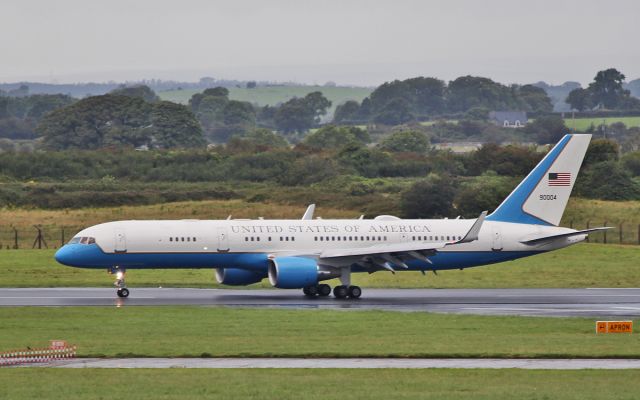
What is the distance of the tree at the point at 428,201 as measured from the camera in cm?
8856

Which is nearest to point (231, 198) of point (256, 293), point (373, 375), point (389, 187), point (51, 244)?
point (389, 187)

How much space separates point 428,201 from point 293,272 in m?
40.0

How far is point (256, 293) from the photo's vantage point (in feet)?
178

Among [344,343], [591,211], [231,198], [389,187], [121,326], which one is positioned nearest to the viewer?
[344,343]

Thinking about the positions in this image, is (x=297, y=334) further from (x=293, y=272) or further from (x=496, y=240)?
(x=496, y=240)

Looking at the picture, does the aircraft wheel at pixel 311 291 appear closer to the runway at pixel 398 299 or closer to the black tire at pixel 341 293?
the runway at pixel 398 299

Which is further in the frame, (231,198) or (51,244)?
(231,198)

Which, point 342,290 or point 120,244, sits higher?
point 120,244

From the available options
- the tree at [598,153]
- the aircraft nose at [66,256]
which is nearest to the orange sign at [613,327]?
the aircraft nose at [66,256]

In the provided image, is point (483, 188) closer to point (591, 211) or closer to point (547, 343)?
point (591, 211)

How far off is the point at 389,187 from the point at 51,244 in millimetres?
38599

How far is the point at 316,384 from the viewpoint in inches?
1086

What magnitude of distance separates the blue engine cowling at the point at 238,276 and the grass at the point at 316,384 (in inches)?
907

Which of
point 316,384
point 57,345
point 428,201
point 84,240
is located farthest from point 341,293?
point 428,201
